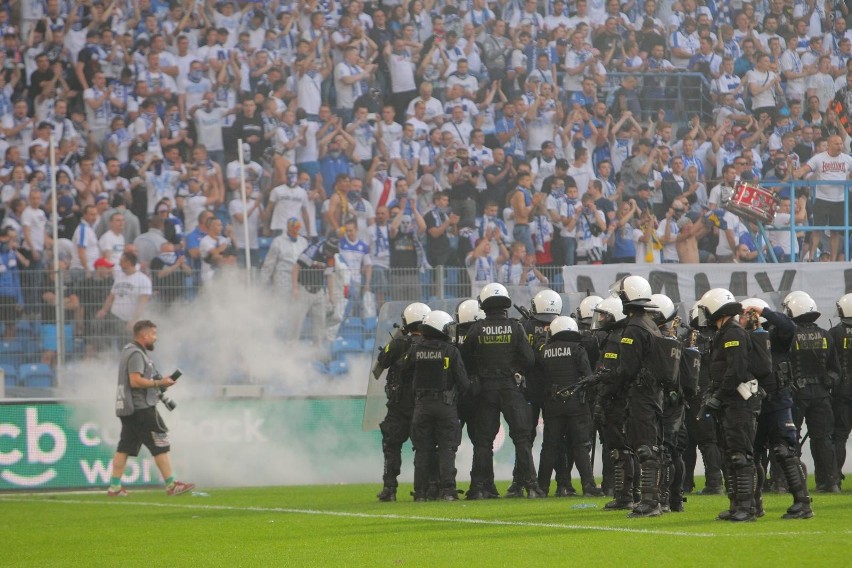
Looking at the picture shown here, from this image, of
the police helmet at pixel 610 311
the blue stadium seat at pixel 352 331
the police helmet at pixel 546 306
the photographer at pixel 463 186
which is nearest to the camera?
the police helmet at pixel 610 311

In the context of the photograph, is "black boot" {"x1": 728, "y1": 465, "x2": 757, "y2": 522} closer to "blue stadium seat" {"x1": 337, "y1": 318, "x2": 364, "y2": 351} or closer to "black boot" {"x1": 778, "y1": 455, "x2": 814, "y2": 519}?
"black boot" {"x1": 778, "y1": 455, "x2": 814, "y2": 519}

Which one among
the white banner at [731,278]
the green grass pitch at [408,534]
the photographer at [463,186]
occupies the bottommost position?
the green grass pitch at [408,534]

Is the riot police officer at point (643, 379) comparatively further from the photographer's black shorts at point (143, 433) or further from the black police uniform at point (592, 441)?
the photographer's black shorts at point (143, 433)

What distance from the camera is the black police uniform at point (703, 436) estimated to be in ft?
35.2

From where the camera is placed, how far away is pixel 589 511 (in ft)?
33.9

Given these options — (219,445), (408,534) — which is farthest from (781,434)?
→ (219,445)

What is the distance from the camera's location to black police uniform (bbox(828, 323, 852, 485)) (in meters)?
12.7

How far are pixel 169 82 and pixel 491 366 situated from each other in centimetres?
1101

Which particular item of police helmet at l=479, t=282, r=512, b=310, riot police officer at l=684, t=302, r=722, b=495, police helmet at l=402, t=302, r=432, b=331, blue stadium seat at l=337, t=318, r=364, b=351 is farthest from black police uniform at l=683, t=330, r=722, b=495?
blue stadium seat at l=337, t=318, r=364, b=351

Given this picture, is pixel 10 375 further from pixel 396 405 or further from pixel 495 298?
pixel 495 298

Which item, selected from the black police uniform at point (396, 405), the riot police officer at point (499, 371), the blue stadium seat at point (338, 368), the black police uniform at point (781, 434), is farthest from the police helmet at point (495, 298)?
the blue stadium seat at point (338, 368)

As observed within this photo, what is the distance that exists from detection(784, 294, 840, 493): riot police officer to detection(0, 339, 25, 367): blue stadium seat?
29.3 ft

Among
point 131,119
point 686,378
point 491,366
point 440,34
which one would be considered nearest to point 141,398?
point 491,366

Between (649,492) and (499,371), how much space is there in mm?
3399
